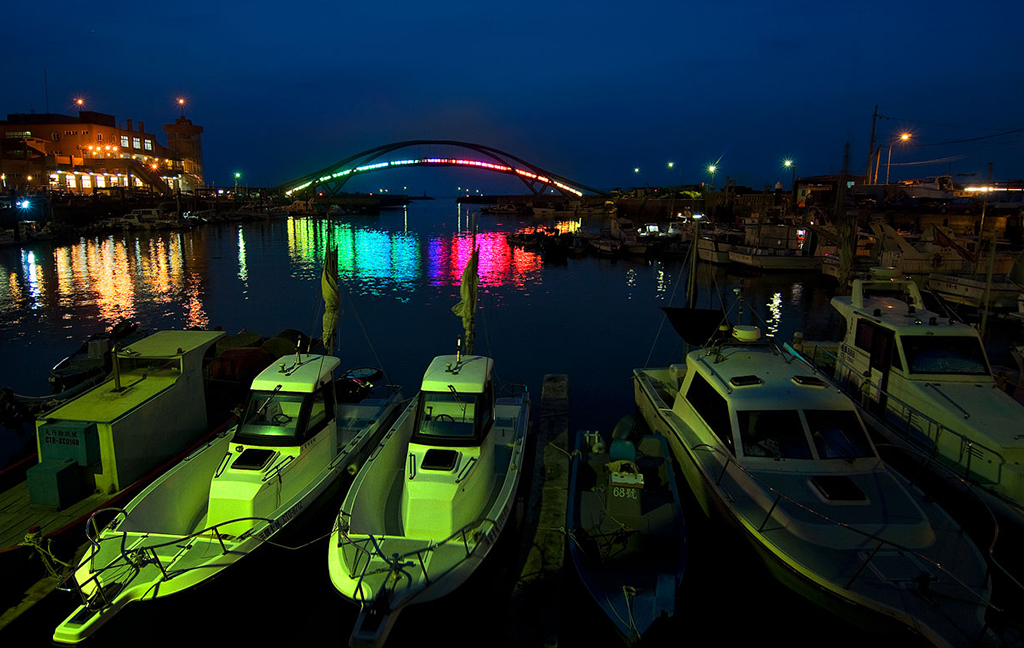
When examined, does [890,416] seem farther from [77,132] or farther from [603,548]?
[77,132]

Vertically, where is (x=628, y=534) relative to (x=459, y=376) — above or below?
below

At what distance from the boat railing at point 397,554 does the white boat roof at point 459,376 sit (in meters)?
2.21

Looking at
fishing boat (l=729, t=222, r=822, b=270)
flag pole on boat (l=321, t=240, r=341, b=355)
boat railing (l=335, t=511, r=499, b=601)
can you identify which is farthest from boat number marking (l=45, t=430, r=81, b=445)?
fishing boat (l=729, t=222, r=822, b=270)

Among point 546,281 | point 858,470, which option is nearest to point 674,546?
point 858,470

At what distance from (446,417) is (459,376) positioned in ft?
2.40

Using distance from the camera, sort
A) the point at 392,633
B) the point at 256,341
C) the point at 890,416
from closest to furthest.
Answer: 1. the point at 392,633
2. the point at 890,416
3. the point at 256,341

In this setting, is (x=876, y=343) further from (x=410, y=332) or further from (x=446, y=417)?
(x=410, y=332)

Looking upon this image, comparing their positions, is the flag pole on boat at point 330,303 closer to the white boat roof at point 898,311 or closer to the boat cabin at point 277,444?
the boat cabin at point 277,444

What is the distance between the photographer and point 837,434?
28.7 ft

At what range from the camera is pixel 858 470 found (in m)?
8.28

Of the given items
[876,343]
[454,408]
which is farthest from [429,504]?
[876,343]

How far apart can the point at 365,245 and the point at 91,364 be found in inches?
2408

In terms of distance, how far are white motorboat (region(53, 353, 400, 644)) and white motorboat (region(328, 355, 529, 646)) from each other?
3.14ft

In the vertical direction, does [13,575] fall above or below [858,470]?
below
